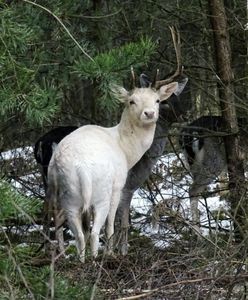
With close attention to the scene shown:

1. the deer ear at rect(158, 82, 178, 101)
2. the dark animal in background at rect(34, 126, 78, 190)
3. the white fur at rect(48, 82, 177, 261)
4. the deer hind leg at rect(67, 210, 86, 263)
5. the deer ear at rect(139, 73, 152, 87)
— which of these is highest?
the deer ear at rect(139, 73, 152, 87)

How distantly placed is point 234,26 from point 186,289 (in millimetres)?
5073

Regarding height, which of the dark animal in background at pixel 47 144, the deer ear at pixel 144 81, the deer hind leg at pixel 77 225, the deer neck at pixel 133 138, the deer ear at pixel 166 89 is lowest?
the deer hind leg at pixel 77 225

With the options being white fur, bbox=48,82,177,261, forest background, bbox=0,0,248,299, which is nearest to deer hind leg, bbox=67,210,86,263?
white fur, bbox=48,82,177,261

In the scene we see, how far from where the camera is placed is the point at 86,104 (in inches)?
531

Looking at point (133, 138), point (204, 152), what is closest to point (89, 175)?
point (133, 138)

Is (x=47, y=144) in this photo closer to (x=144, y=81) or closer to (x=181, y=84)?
(x=144, y=81)

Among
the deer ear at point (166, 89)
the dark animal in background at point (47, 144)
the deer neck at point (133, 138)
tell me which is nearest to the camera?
the deer neck at point (133, 138)

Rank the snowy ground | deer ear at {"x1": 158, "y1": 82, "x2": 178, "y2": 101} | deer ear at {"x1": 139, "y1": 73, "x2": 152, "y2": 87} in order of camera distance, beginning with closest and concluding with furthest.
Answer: deer ear at {"x1": 158, "y1": 82, "x2": 178, "y2": 101} < deer ear at {"x1": 139, "y1": 73, "x2": 152, "y2": 87} < the snowy ground

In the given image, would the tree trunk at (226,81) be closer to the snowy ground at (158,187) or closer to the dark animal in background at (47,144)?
the snowy ground at (158,187)

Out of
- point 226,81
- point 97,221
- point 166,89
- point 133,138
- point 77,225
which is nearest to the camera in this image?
point 77,225

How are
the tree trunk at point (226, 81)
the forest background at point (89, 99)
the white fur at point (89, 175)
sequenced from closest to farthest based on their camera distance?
the forest background at point (89, 99), the white fur at point (89, 175), the tree trunk at point (226, 81)

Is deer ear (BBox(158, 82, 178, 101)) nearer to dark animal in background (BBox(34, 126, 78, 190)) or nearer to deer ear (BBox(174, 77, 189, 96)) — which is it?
deer ear (BBox(174, 77, 189, 96))

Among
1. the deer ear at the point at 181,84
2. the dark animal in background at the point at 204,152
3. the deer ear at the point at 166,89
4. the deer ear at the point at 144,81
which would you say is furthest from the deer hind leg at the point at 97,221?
the deer ear at the point at 144,81

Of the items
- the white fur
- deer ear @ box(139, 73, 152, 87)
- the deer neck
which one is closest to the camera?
the white fur
